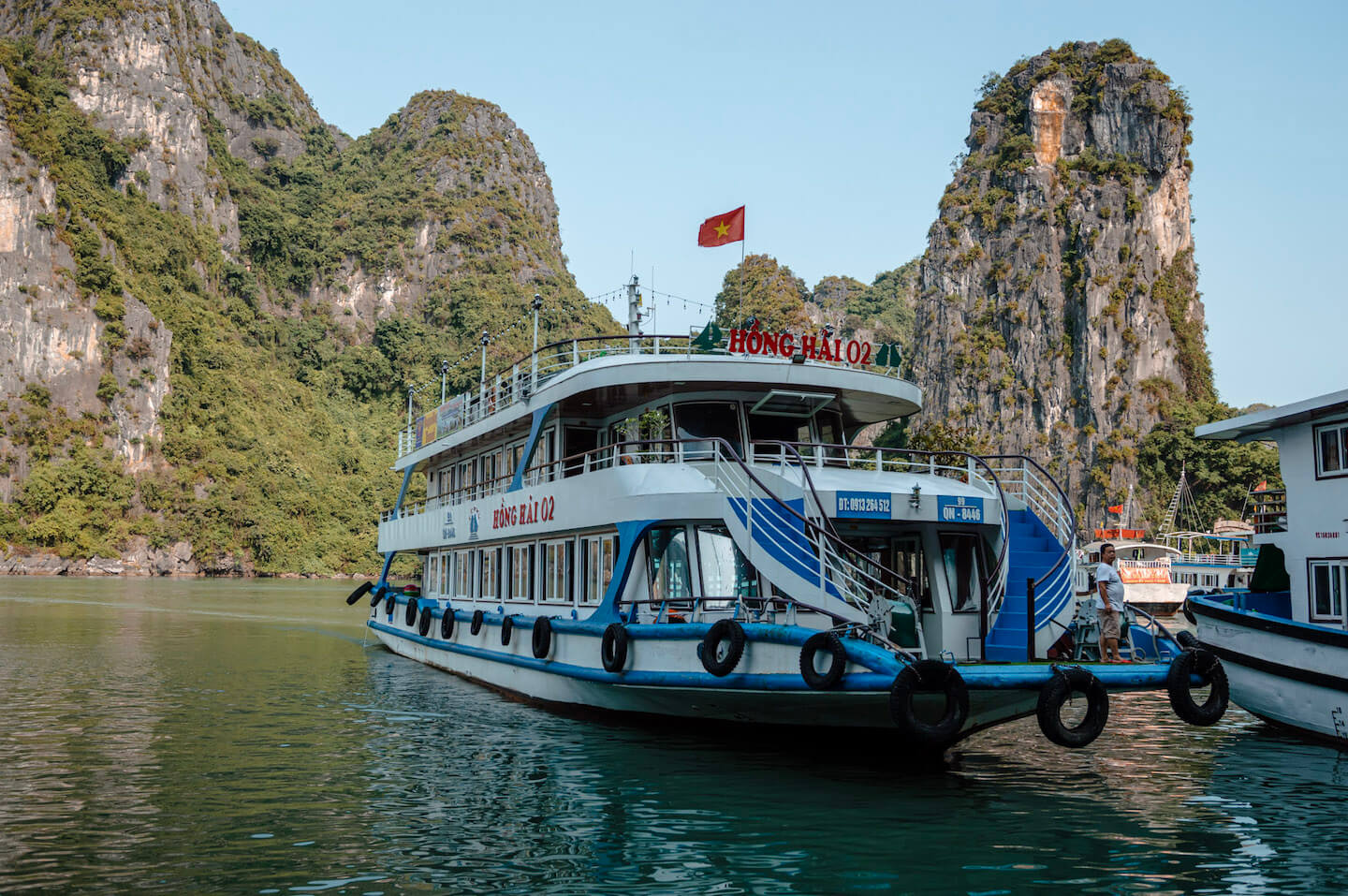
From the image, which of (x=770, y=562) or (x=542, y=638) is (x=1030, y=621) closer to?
(x=770, y=562)

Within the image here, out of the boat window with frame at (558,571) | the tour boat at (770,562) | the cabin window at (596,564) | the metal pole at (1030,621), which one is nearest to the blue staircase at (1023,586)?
the tour boat at (770,562)

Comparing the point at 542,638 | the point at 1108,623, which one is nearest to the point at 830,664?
the point at 1108,623

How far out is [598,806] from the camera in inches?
378

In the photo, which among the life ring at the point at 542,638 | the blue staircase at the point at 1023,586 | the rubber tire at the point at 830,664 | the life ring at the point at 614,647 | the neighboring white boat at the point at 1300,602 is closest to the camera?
the rubber tire at the point at 830,664

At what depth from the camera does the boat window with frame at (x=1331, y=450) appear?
576 inches

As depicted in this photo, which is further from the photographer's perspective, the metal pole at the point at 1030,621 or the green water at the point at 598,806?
the metal pole at the point at 1030,621

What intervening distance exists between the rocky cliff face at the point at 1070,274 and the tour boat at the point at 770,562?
2721 inches

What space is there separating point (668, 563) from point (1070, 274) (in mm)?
83252

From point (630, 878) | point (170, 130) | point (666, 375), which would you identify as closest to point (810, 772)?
point (630, 878)

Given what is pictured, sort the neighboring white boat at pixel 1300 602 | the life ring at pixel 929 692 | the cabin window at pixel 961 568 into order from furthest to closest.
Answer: the neighboring white boat at pixel 1300 602 → the cabin window at pixel 961 568 → the life ring at pixel 929 692

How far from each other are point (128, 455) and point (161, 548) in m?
10.7

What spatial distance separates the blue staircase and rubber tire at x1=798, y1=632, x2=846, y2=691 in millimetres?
2796

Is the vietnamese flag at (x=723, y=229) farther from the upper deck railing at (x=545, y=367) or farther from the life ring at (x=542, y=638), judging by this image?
the life ring at (x=542, y=638)

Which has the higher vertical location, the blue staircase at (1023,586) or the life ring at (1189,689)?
the blue staircase at (1023,586)
